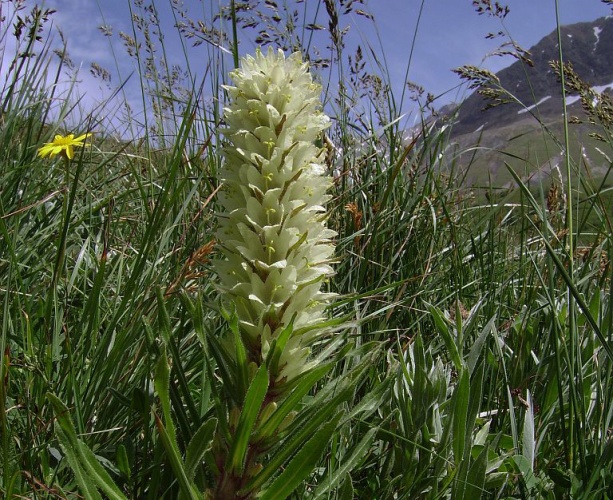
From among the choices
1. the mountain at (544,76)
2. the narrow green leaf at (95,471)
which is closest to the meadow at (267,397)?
the narrow green leaf at (95,471)

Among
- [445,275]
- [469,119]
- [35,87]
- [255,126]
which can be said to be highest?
[469,119]

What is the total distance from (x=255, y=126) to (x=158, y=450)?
834mm

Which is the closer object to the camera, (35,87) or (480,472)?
(480,472)

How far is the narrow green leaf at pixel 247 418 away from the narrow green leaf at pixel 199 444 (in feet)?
0.22

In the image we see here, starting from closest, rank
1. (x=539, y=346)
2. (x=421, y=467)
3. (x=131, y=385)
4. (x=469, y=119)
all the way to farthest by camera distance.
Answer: (x=421, y=467)
(x=131, y=385)
(x=539, y=346)
(x=469, y=119)

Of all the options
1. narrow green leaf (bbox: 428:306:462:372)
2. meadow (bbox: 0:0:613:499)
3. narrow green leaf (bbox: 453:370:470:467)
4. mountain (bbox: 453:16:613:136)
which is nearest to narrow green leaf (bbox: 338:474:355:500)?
meadow (bbox: 0:0:613:499)

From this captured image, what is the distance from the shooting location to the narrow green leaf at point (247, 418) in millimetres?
1229

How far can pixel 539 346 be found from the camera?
253 cm

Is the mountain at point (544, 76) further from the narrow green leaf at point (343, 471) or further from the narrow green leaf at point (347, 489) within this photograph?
the narrow green leaf at point (347, 489)

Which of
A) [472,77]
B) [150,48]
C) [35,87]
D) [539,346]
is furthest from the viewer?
[150,48]

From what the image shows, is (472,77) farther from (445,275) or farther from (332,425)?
(332,425)

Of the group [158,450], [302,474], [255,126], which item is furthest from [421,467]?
[255,126]

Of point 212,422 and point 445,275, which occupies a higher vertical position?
point 445,275

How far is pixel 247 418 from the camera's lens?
1.27 meters
